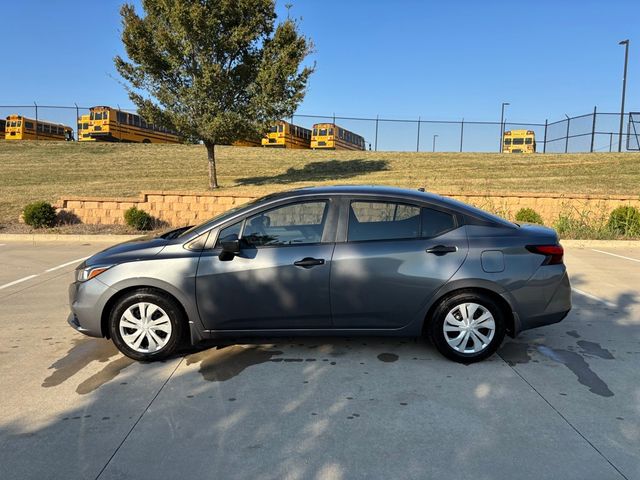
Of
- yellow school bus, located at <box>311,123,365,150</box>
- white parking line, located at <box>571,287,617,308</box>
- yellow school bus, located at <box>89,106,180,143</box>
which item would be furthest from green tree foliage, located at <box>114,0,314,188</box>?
yellow school bus, located at <box>311,123,365,150</box>

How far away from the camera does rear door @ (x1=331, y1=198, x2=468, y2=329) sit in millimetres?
4035

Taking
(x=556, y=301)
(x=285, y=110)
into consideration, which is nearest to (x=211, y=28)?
(x=285, y=110)

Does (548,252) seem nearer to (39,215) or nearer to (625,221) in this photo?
(625,221)

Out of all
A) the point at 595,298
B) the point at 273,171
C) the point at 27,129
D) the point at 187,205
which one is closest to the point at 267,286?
the point at 595,298

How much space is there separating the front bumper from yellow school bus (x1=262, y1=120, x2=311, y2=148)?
33582mm

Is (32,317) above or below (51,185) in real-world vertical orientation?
below

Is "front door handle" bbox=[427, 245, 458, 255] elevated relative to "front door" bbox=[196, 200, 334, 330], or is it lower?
elevated

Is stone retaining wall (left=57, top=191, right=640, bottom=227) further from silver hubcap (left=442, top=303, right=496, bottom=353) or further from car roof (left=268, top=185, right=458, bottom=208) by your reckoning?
silver hubcap (left=442, top=303, right=496, bottom=353)

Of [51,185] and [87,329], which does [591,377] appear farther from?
[51,185]

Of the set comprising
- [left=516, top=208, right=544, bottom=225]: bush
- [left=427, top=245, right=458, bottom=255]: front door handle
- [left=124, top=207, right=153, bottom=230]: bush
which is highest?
[left=427, top=245, right=458, bottom=255]: front door handle

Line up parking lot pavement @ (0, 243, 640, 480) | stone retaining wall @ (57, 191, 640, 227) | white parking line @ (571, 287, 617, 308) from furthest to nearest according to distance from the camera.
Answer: stone retaining wall @ (57, 191, 640, 227), white parking line @ (571, 287, 617, 308), parking lot pavement @ (0, 243, 640, 480)

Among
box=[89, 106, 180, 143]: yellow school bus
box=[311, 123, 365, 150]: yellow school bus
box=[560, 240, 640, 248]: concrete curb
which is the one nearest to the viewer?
box=[560, 240, 640, 248]: concrete curb

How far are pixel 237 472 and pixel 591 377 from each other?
2.90 meters

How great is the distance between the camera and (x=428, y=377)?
12.8 ft
